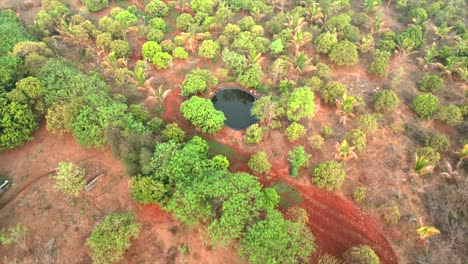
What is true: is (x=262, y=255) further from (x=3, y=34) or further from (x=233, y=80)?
(x=3, y=34)

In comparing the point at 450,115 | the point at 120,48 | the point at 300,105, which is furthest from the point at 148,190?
the point at 450,115

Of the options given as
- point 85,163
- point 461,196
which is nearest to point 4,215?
point 85,163

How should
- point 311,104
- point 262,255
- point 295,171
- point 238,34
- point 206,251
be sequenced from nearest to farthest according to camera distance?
point 262,255 → point 206,251 → point 295,171 → point 311,104 → point 238,34

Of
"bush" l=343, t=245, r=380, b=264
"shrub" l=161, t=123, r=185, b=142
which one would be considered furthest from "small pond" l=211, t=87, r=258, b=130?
"bush" l=343, t=245, r=380, b=264

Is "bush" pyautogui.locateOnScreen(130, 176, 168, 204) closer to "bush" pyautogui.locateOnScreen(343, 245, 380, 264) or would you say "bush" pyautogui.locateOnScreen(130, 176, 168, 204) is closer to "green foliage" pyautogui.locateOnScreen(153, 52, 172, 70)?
"bush" pyautogui.locateOnScreen(343, 245, 380, 264)

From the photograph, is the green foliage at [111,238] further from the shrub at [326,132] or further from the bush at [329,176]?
the shrub at [326,132]

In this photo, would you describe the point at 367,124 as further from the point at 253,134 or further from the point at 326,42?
the point at 326,42
